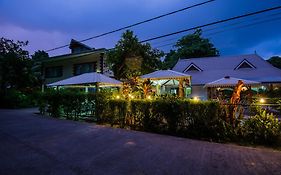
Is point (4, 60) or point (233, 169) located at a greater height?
point (4, 60)

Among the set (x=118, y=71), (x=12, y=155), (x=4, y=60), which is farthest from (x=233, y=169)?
(x=4, y=60)

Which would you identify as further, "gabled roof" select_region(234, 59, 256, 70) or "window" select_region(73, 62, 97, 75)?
"gabled roof" select_region(234, 59, 256, 70)

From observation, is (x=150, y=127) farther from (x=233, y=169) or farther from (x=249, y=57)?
(x=249, y=57)

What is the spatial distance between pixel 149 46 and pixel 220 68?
1058cm

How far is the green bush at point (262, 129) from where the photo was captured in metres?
6.99

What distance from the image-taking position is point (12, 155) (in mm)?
5793

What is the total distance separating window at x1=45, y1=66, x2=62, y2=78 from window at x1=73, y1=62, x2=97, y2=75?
9.48 ft

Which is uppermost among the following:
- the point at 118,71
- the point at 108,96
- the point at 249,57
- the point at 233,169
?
the point at 249,57

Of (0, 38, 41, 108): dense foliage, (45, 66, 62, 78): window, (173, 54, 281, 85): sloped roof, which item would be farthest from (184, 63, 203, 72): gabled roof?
(0, 38, 41, 108): dense foliage

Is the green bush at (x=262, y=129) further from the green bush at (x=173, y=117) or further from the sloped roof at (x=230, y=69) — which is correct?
the sloped roof at (x=230, y=69)

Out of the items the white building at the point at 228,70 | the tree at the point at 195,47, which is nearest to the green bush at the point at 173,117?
the white building at the point at 228,70

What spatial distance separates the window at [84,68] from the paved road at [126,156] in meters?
16.3

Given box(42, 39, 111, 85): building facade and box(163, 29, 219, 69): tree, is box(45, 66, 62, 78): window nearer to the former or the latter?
box(42, 39, 111, 85): building facade

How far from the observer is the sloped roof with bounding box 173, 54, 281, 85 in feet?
81.1
